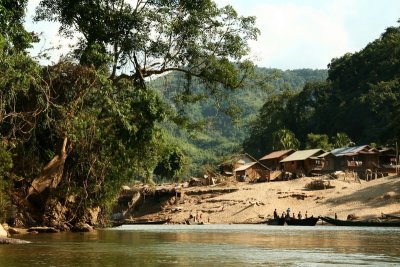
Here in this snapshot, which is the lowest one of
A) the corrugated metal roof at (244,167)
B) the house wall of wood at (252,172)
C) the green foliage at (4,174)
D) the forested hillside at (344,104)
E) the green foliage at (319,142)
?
the green foliage at (4,174)

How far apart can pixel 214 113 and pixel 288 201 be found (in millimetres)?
94160

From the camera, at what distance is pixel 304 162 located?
72250mm

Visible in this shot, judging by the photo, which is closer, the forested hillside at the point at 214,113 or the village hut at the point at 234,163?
the forested hillside at the point at 214,113

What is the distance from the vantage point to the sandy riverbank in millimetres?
49938

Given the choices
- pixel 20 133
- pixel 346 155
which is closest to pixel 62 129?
pixel 20 133

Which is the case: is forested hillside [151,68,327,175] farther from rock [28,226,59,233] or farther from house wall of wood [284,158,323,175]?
house wall of wood [284,158,323,175]

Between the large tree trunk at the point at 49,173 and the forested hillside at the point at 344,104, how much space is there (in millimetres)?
56937

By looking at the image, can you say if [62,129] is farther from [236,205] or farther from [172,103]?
[236,205]

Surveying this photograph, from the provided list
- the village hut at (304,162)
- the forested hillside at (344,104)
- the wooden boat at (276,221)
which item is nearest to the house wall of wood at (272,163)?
the village hut at (304,162)

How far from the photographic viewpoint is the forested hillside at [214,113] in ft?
Result: 96.3

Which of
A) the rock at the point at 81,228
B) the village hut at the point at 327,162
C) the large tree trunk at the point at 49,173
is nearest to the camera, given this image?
the large tree trunk at the point at 49,173

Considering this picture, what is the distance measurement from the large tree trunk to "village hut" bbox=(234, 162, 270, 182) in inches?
1874

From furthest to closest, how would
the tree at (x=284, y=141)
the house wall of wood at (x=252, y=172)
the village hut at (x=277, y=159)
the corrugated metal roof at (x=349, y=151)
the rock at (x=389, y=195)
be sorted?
the tree at (x=284, y=141)
the village hut at (x=277, y=159)
the house wall of wood at (x=252, y=172)
the corrugated metal roof at (x=349, y=151)
the rock at (x=389, y=195)

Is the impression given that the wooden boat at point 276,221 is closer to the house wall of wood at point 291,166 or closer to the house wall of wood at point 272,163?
the house wall of wood at point 291,166
